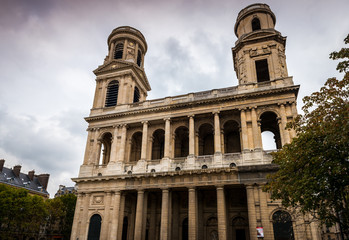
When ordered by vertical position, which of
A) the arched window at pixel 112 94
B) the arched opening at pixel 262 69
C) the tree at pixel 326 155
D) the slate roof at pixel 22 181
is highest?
the arched opening at pixel 262 69

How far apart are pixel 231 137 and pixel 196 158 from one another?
5.77m

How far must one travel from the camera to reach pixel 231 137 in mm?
28547

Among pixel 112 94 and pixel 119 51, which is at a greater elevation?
pixel 119 51

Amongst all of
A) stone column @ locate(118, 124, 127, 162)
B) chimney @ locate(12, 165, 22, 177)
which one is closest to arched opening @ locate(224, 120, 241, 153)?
stone column @ locate(118, 124, 127, 162)

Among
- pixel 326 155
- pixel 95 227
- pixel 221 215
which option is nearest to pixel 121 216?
pixel 95 227

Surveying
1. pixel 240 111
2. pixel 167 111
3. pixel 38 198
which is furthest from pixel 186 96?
pixel 38 198

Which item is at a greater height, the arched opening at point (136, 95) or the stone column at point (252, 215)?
the arched opening at point (136, 95)

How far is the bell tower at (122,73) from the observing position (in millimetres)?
32344

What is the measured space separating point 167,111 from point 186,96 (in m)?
2.68

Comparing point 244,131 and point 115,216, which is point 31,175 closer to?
point 115,216

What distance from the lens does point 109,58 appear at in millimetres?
35875

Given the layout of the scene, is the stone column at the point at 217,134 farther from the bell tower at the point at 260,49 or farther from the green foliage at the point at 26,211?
the green foliage at the point at 26,211

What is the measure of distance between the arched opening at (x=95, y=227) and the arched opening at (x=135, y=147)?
718 cm

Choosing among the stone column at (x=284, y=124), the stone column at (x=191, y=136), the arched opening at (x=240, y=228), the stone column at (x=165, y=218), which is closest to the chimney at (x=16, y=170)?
the stone column at (x=165, y=218)
